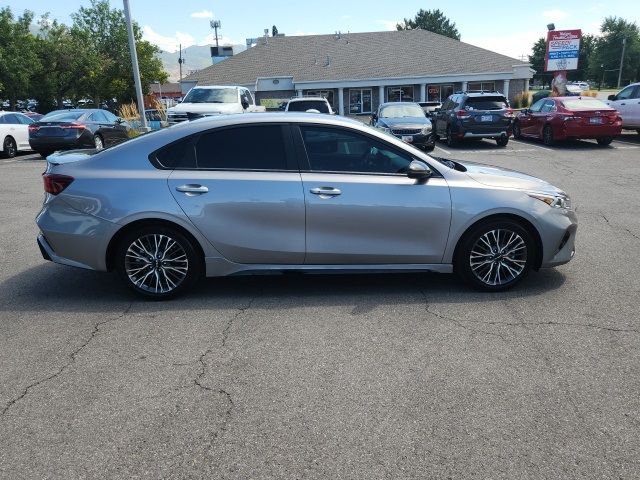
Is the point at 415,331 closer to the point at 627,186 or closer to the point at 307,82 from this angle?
the point at 627,186

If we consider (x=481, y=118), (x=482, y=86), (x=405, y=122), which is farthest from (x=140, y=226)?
(x=482, y=86)

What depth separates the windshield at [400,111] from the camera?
1792 centimetres

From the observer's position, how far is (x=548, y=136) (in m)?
18.0

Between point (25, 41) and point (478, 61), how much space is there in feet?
109

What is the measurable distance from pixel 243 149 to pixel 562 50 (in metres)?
30.9

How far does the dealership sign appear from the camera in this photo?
99.6ft

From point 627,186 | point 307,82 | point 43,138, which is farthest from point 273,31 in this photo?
point 627,186

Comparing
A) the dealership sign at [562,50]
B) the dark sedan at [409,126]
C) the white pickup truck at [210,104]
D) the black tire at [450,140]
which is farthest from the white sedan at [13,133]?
the dealership sign at [562,50]

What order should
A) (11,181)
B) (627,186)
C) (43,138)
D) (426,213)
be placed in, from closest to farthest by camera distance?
(426,213) < (627,186) < (11,181) < (43,138)

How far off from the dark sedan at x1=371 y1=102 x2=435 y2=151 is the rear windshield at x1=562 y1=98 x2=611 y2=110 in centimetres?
435

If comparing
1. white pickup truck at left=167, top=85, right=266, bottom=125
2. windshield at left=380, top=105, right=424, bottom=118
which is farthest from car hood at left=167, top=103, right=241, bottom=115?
windshield at left=380, top=105, right=424, bottom=118

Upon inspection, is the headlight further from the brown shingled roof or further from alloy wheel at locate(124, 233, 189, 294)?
the brown shingled roof

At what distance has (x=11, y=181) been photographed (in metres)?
12.8

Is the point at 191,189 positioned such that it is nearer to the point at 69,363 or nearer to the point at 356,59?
the point at 69,363
